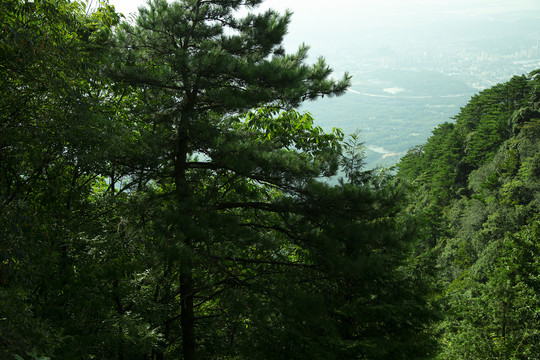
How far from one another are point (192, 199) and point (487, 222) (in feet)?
101

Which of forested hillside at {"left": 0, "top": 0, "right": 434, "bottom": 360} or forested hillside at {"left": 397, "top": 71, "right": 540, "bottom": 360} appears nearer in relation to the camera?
forested hillside at {"left": 0, "top": 0, "right": 434, "bottom": 360}

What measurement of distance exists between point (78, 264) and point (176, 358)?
10.9ft

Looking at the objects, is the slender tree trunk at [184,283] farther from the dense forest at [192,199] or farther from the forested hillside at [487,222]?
the forested hillside at [487,222]

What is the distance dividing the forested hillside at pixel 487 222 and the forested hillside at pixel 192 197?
50.4 inches

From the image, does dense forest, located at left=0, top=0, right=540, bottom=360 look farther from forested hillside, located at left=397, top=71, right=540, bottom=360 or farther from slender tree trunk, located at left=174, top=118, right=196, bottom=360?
forested hillside, located at left=397, top=71, right=540, bottom=360

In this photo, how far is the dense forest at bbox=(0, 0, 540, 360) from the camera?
13.8ft

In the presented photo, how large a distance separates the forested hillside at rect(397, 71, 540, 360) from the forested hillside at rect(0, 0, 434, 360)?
1.28 m

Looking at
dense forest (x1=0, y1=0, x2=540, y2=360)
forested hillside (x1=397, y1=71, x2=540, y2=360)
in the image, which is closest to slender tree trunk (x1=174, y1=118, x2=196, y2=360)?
dense forest (x1=0, y1=0, x2=540, y2=360)

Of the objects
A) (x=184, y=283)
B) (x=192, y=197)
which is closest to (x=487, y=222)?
(x=184, y=283)

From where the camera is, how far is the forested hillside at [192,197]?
4281 millimetres

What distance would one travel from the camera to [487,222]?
2975 cm

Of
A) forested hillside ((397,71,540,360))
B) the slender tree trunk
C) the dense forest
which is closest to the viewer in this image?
the dense forest

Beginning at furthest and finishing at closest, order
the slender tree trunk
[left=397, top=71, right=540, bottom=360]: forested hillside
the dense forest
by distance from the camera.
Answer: [left=397, top=71, right=540, bottom=360]: forested hillside, the slender tree trunk, the dense forest

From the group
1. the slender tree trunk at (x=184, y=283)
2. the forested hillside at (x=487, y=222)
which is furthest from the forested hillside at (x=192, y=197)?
the forested hillside at (x=487, y=222)
